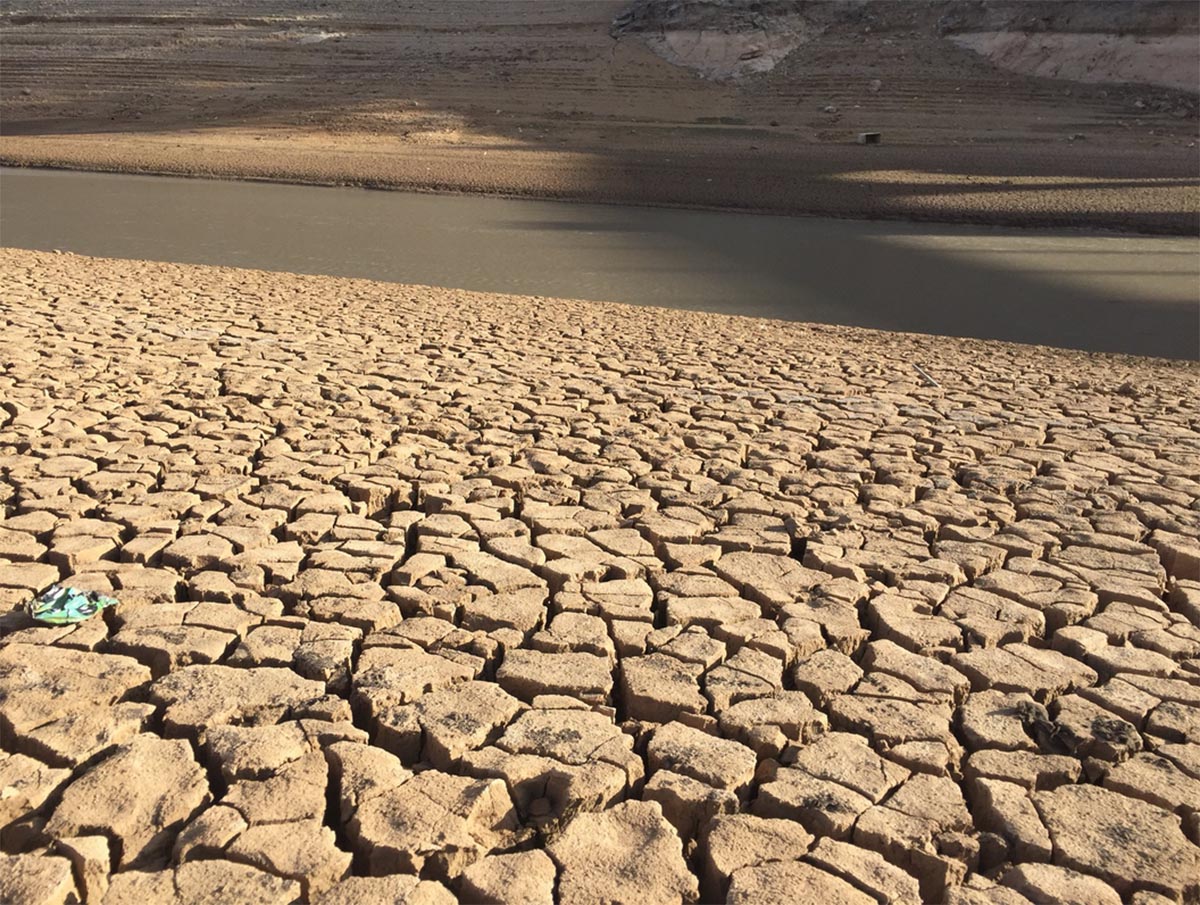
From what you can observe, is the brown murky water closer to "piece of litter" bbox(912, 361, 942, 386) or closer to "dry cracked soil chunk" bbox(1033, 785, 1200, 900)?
"piece of litter" bbox(912, 361, 942, 386)

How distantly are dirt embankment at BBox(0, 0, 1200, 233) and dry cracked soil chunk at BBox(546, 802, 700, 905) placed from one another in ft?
36.8

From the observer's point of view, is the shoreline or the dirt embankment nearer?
the shoreline

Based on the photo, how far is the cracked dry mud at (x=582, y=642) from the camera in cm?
205

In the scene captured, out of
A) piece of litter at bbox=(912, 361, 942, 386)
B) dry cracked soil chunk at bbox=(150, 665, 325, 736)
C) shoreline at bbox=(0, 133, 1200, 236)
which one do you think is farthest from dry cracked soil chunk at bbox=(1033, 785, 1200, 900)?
shoreline at bbox=(0, 133, 1200, 236)

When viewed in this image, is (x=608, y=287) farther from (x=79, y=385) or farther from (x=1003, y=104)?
(x=1003, y=104)

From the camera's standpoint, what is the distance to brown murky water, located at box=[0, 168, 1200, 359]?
8.57 meters

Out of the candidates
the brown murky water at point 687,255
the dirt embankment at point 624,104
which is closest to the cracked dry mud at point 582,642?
the brown murky water at point 687,255

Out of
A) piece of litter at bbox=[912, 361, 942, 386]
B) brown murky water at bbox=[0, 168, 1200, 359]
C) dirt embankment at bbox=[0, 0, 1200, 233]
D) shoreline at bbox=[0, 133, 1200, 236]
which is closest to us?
piece of litter at bbox=[912, 361, 942, 386]

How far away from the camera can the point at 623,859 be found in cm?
203

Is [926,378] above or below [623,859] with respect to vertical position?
below

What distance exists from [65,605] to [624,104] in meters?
18.9

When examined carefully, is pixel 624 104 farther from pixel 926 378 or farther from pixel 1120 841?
pixel 1120 841

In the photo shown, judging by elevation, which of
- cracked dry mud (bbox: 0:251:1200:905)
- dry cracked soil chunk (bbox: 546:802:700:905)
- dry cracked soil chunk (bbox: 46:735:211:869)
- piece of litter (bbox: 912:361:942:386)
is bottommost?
piece of litter (bbox: 912:361:942:386)

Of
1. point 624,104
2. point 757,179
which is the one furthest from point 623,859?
point 624,104
